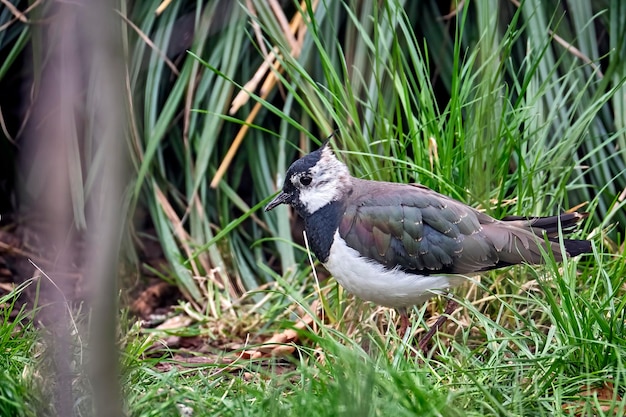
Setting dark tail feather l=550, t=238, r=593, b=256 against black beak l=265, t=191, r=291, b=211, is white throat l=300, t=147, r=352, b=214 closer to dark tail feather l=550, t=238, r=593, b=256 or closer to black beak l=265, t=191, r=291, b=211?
black beak l=265, t=191, r=291, b=211

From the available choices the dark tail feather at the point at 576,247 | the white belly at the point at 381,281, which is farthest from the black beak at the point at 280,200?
the dark tail feather at the point at 576,247

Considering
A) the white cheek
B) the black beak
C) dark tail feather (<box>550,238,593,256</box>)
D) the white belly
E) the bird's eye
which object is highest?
the bird's eye

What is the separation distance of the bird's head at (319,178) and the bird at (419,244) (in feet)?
0.46

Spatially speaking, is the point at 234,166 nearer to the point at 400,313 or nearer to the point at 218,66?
the point at 218,66

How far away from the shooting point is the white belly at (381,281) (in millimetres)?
3328

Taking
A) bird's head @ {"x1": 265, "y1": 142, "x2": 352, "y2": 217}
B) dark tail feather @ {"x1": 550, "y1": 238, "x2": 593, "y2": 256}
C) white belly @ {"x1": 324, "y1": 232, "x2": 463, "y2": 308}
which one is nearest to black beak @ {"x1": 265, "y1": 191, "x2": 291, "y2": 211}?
bird's head @ {"x1": 265, "y1": 142, "x2": 352, "y2": 217}

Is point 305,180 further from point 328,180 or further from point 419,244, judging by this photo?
point 419,244

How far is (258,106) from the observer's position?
4684 mm

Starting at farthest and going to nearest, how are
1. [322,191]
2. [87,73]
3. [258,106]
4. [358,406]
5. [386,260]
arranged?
[258,106] → [87,73] → [322,191] → [386,260] → [358,406]

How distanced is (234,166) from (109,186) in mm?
3340

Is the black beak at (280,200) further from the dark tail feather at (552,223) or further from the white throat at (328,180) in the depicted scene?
the dark tail feather at (552,223)

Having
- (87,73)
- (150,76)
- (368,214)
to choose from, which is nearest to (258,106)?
(150,76)

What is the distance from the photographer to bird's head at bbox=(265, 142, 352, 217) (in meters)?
3.67

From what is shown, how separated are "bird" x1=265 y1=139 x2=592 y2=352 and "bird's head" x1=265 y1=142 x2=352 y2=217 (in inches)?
5.5
